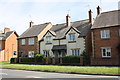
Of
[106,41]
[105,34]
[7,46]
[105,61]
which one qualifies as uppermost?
[105,34]

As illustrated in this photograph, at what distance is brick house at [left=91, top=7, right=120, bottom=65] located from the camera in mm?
25500

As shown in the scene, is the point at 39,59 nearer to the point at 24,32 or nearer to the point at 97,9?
the point at 24,32

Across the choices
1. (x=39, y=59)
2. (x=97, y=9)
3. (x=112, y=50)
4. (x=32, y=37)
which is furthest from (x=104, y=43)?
(x=32, y=37)

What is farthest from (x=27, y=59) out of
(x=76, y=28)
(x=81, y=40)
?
(x=81, y=40)

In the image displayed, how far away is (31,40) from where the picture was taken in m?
37.4

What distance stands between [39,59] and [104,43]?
13.1 meters

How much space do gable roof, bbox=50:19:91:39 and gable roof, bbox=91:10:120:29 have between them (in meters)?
2.25

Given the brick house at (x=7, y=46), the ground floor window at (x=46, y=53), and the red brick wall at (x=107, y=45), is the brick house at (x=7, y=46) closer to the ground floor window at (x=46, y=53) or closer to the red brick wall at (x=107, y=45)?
the ground floor window at (x=46, y=53)

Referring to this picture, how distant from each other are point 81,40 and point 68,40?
269 centimetres

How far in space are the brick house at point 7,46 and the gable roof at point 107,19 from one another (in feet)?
98.4

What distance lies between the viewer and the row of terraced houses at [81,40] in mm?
26156

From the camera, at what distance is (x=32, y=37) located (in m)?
37.0

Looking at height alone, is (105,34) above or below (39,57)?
above

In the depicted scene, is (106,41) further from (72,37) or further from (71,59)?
(72,37)
